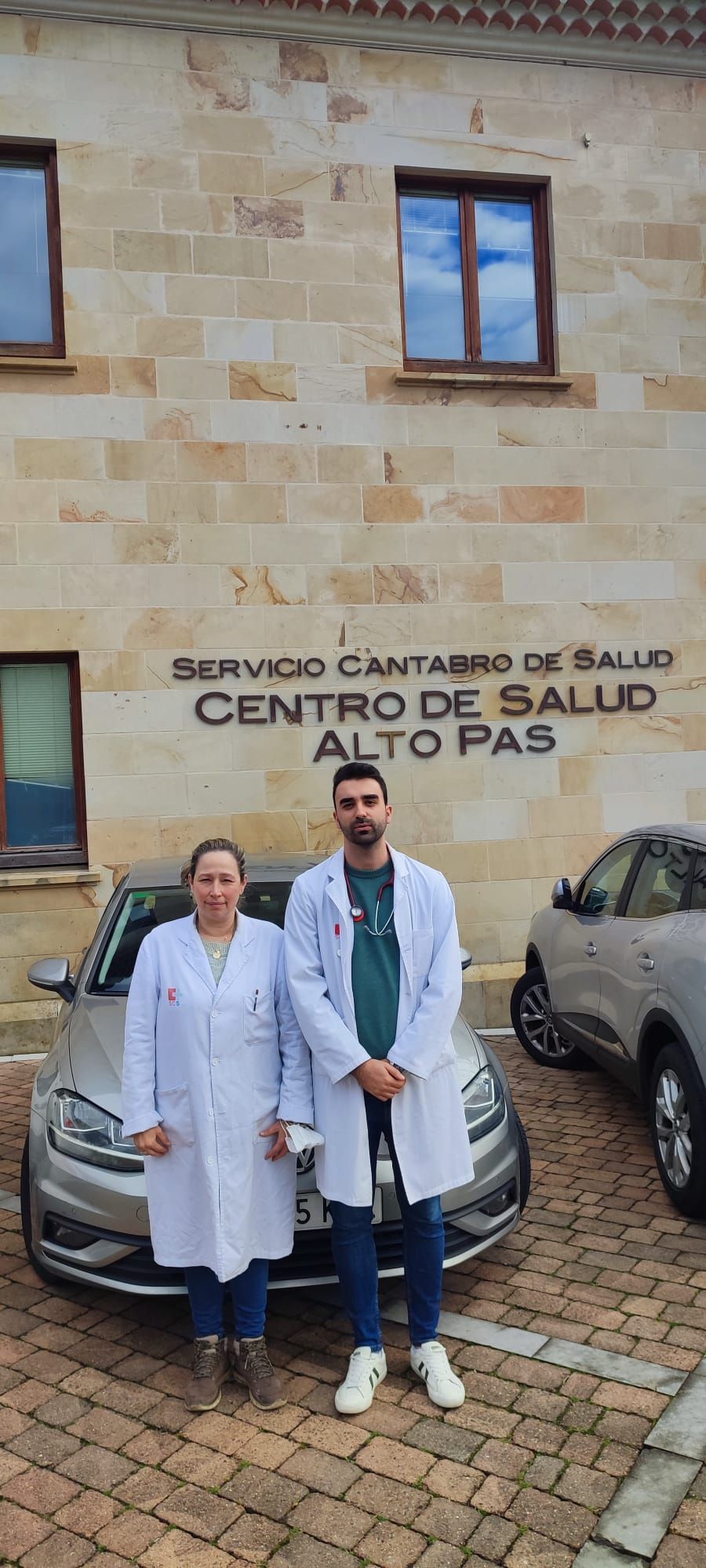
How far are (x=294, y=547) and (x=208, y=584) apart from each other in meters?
0.75

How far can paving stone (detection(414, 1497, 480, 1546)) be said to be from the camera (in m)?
2.95

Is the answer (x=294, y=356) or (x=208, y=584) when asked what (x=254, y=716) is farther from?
(x=294, y=356)

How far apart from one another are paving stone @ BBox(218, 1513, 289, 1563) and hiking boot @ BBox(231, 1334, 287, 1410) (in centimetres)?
51

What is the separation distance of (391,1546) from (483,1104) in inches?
67.0

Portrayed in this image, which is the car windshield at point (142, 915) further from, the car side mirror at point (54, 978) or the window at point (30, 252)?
the window at point (30, 252)

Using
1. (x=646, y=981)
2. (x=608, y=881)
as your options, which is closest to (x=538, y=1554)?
(x=646, y=981)

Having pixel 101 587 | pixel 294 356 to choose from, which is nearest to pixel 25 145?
pixel 294 356

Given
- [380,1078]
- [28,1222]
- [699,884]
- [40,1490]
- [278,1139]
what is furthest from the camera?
[699,884]

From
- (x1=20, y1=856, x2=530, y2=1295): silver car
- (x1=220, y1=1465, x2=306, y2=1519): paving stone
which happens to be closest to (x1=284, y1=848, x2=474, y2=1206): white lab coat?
(x1=20, y1=856, x2=530, y2=1295): silver car

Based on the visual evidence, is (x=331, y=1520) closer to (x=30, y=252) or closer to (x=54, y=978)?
(x=54, y=978)

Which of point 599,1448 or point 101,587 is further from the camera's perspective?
point 101,587

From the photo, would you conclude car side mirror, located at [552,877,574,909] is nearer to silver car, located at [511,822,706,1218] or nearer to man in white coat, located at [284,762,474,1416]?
silver car, located at [511,822,706,1218]

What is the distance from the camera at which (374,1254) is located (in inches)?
145

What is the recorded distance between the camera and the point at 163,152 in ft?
29.3
